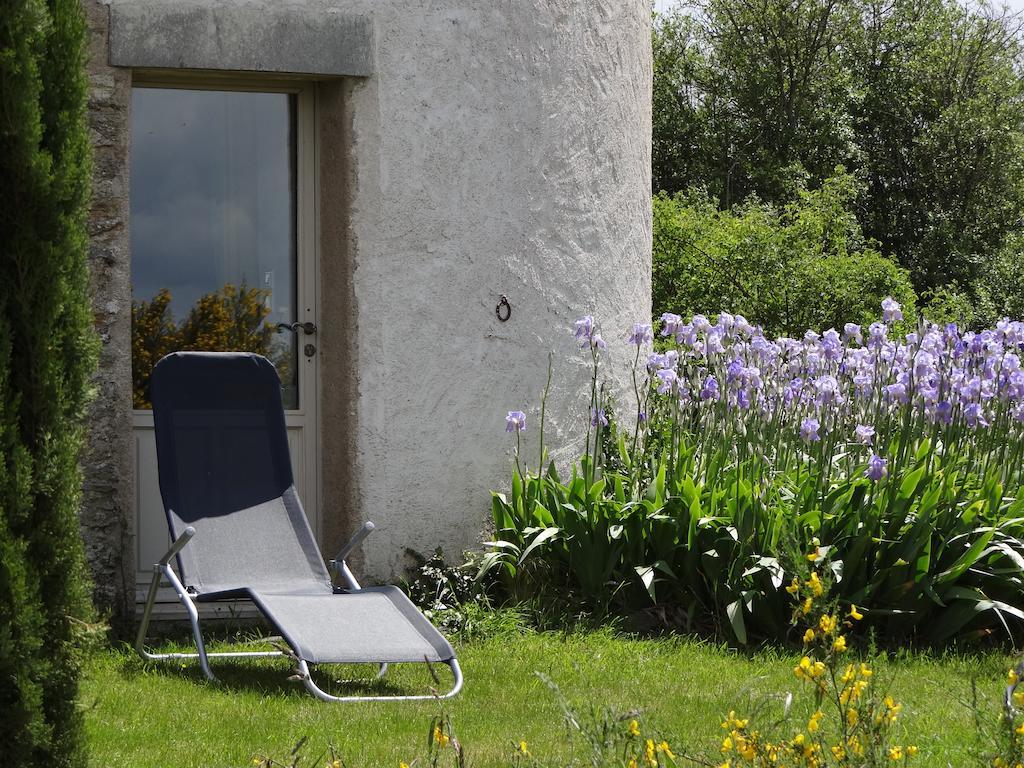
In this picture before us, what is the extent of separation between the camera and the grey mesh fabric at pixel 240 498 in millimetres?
4957

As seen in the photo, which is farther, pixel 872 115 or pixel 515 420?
pixel 872 115

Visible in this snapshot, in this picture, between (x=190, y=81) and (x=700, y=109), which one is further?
(x=700, y=109)

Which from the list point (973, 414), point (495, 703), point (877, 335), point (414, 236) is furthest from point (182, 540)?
point (973, 414)

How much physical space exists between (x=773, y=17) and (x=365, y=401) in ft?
58.3

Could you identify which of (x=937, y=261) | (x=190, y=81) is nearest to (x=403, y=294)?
(x=190, y=81)

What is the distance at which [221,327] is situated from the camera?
20.6ft

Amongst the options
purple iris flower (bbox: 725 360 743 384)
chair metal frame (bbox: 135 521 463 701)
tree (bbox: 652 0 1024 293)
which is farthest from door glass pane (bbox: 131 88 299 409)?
tree (bbox: 652 0 1024 293)

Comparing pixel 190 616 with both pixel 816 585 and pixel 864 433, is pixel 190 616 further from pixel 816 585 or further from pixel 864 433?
pixel 816 585

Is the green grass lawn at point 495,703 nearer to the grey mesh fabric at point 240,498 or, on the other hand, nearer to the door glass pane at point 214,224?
the grey mesh fabric at point 240,498

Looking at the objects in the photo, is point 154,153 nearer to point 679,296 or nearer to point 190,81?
point 190,81

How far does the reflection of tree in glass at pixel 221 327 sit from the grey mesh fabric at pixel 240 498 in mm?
611

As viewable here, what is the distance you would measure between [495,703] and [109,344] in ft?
8.00

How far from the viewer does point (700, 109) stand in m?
22.8

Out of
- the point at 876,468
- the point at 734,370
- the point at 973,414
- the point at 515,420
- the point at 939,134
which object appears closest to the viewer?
the point at 876,468
